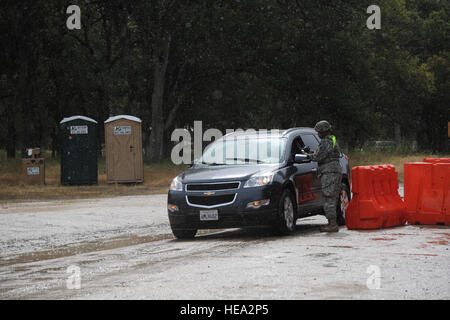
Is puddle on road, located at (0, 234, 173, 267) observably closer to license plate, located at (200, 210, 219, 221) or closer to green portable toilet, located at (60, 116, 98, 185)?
license plate, located at (200, 210, 219, 221)

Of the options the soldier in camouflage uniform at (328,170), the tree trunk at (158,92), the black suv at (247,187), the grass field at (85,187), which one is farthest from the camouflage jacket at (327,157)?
the tree trunk at (158,92)

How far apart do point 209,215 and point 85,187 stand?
1480cm

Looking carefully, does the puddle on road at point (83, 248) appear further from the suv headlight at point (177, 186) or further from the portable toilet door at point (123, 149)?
the portable toilet door at point (123, 149)

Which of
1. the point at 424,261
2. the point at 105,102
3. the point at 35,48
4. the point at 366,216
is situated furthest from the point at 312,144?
the point at 105,102

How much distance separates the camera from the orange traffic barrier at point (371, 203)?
13.7m

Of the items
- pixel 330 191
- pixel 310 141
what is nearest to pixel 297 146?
pixel 310 141

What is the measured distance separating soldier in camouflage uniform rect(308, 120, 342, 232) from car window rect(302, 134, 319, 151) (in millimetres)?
1179

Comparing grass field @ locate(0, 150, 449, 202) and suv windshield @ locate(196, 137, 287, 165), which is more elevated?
suv windshield @ locate(196, 137, 287, 165)

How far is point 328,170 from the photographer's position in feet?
44.6

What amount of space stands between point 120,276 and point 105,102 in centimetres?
4937

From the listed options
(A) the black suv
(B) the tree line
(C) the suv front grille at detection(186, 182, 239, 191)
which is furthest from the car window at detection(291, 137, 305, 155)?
(B) the tree line

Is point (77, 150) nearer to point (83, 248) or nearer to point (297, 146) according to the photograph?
point (297, 146)

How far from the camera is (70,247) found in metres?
12.9

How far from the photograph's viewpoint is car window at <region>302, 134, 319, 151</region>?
48.8 feet
